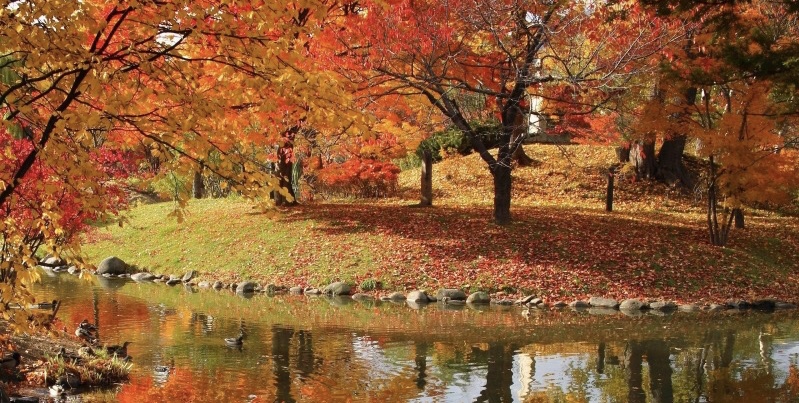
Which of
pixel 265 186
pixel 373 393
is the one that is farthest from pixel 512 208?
pixel 265 186

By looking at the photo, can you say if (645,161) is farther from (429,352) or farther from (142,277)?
(429,352)

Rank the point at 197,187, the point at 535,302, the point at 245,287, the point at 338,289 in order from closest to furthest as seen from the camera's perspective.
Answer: the point at 535,302 < the point at 338,289 < the point at 245,287 < the point at 197,187

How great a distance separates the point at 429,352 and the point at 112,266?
1364cm

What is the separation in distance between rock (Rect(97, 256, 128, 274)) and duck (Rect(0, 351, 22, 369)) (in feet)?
44.3

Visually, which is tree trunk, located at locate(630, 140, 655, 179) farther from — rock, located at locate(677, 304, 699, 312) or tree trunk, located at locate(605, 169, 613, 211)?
rock, located at locate(677, 304, 699, 312)

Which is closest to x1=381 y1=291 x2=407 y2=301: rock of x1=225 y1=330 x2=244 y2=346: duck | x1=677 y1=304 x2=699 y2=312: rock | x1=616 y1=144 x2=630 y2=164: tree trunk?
x1=225 y1=330 x2=244 y2=346: duck

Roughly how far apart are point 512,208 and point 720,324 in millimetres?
9971

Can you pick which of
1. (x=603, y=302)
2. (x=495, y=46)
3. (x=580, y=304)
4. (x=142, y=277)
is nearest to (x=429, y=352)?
(x=580, y=304)

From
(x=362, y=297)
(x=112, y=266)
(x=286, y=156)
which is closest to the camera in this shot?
(x=362, y=297)

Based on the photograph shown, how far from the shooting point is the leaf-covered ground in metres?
18.6

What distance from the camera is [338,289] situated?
62.5 feet

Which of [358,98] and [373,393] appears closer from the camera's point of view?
[373,393]

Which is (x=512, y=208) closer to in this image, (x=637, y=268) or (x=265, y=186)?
(x=637, y=268)

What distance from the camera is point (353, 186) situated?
29359 mm
